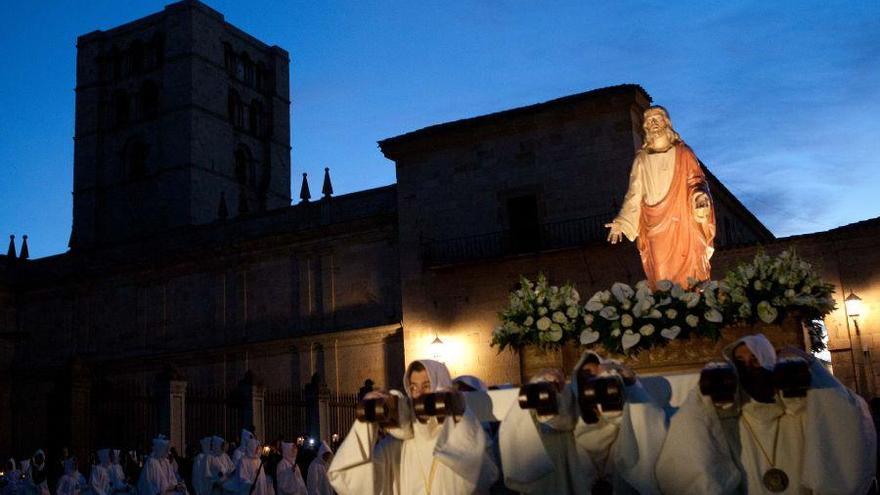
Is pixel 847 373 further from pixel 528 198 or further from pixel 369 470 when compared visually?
pixel 369 470

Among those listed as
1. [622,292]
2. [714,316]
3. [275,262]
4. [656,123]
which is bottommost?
[714,316]

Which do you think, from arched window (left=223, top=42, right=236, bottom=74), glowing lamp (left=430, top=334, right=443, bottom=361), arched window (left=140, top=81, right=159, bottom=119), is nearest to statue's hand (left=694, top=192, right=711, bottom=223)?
glowing lamp (left=430, top=334, right=443, bottom=361)

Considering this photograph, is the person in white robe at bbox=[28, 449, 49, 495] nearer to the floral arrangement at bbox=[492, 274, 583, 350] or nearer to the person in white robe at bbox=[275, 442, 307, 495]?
the person in white robe at bbox=[275, 442, 307, 495]

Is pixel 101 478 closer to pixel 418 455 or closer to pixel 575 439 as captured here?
pixel 418 455

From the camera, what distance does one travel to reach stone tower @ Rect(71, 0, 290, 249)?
43.5 m

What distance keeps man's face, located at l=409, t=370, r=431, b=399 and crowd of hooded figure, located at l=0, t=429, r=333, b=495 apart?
8.52 m

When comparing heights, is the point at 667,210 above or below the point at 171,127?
below

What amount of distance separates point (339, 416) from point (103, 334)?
1371cm

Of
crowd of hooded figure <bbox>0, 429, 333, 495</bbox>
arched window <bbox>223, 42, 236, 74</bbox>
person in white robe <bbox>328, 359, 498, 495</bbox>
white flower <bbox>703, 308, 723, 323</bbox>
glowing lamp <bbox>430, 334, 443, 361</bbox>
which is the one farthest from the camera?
arched window <bbox>223, 42, 236, 74</bbox>

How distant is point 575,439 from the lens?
5.76 meters

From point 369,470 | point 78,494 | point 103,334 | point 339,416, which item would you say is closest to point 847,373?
point 339,416

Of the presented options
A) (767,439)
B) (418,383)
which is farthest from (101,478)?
(767,439)

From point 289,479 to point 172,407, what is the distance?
4536 millimetres

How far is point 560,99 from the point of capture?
26688mm
